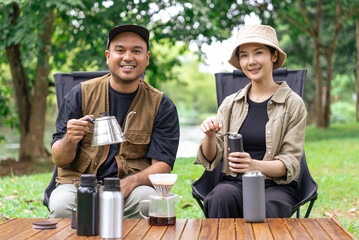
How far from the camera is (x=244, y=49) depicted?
304cm

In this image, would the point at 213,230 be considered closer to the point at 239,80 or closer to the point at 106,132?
the point at 106,132

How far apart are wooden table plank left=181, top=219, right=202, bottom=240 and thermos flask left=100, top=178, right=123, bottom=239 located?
0.95ft

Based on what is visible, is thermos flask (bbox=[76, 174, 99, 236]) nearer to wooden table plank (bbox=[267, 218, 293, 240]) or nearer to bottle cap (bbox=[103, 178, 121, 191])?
bottle cap (bbox=[103, 178, 121, 191])

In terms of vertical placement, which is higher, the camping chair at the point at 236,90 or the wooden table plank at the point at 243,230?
the camping chair at the point at 236,90

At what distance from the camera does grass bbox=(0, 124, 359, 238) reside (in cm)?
479

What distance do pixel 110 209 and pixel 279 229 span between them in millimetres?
738

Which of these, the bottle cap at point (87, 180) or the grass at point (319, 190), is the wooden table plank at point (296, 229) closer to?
the bottle cap at point (87, 180)

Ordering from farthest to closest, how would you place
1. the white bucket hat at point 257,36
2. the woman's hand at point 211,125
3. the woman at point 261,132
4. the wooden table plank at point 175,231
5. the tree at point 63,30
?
the tree at point 63,30 < the white bucket hat at point 257,36 < the woman at point 261,132 < the woman's hand at point 211,125 < the wooden table plank at point 175,231

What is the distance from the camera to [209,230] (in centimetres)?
223

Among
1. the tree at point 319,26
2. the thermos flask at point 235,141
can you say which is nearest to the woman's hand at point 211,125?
the thermos flask at point 235,141

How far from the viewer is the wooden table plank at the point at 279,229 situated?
2.11m

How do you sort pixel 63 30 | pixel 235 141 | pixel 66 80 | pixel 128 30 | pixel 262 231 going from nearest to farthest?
1. pixel 262 231
2. pixel 235 141
3. pixel 128 30
4. pixel 66 80
5. pixel 63 30

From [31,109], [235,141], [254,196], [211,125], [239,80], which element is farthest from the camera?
[31,109]

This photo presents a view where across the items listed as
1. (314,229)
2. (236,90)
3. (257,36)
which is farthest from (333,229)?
(236,90)
